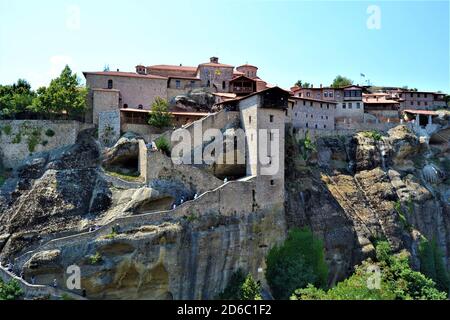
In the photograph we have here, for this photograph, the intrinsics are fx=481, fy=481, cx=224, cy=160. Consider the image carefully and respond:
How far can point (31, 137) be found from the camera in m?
43.8

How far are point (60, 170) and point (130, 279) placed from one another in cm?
1207

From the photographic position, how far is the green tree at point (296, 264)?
39844mm

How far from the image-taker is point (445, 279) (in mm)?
48281

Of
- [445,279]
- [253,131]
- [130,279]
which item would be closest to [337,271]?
[445,279]

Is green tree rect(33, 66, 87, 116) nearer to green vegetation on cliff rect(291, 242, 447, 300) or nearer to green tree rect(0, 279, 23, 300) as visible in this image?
green tree rect(0, 279, 23, 300)

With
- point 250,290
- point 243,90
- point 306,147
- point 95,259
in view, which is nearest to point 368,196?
point 306,147

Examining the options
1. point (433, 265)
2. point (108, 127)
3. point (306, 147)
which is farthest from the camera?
point (306, 147)

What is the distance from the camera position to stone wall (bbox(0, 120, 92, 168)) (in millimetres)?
43438

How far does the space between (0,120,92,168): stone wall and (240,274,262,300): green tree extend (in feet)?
65.9

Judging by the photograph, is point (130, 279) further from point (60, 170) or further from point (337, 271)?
point (337, 271)

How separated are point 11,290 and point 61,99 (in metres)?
21.2

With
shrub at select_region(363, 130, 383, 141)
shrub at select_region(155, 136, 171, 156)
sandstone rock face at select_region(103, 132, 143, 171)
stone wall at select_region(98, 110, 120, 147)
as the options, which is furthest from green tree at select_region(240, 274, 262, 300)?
shrub at select_region(363, 130, 383, 141)

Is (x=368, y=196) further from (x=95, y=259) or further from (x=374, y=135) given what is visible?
(x=95, y=259)

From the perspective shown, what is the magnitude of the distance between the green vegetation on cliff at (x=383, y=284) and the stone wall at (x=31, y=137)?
24.6 meters
